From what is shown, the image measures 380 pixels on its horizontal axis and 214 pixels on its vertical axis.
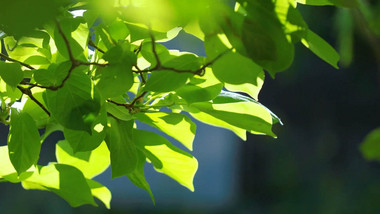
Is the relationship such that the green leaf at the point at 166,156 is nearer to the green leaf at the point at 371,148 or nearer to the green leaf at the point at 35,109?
the green leaf at the point at 35,109

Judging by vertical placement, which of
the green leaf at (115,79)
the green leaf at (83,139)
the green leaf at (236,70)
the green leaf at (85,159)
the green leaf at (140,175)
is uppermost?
the green leaf at (236,70)

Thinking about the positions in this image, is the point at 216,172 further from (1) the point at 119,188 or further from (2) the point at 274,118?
(2) the point at 274,118

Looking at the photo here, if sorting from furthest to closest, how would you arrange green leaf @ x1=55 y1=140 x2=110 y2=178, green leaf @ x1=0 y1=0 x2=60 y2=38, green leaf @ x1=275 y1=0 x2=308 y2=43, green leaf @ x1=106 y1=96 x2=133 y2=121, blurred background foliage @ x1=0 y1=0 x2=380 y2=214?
blurred background foliage @ x1=0 y1=0 x2=380 y2=214 → green leaf @ x1=55 y1=140 x2=110 y2=178 → green leaf @ x1=106 y1=96 x2=133 y2=121 → green leaf @ x1=275 y1=0 x2=308 y2=43 → green leaf @ x1=0 y1=0 x2=60 y2=38

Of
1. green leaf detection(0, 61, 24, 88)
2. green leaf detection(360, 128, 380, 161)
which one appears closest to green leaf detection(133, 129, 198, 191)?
green leaf detection(0, 61, 24, 88)

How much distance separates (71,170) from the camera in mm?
429

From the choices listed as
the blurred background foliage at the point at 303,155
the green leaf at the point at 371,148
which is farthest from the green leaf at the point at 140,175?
the blurred background foliage at the point at 303,155

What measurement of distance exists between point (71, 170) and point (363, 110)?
3.09 m

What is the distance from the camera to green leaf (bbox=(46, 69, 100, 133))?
0.31 metres

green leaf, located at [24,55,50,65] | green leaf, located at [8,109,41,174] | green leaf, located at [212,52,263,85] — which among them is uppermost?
green leaf, located at [212,52,263,85]

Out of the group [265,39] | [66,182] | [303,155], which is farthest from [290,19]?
[303,155]

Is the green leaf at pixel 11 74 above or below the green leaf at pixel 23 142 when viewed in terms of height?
above

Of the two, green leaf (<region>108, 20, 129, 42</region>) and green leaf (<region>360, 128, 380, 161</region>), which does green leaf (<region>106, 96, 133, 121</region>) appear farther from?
green leaf (<region>360, 128, 380, 161</region>)

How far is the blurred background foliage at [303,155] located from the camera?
314 centimetres

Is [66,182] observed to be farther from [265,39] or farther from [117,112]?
[265,39]
